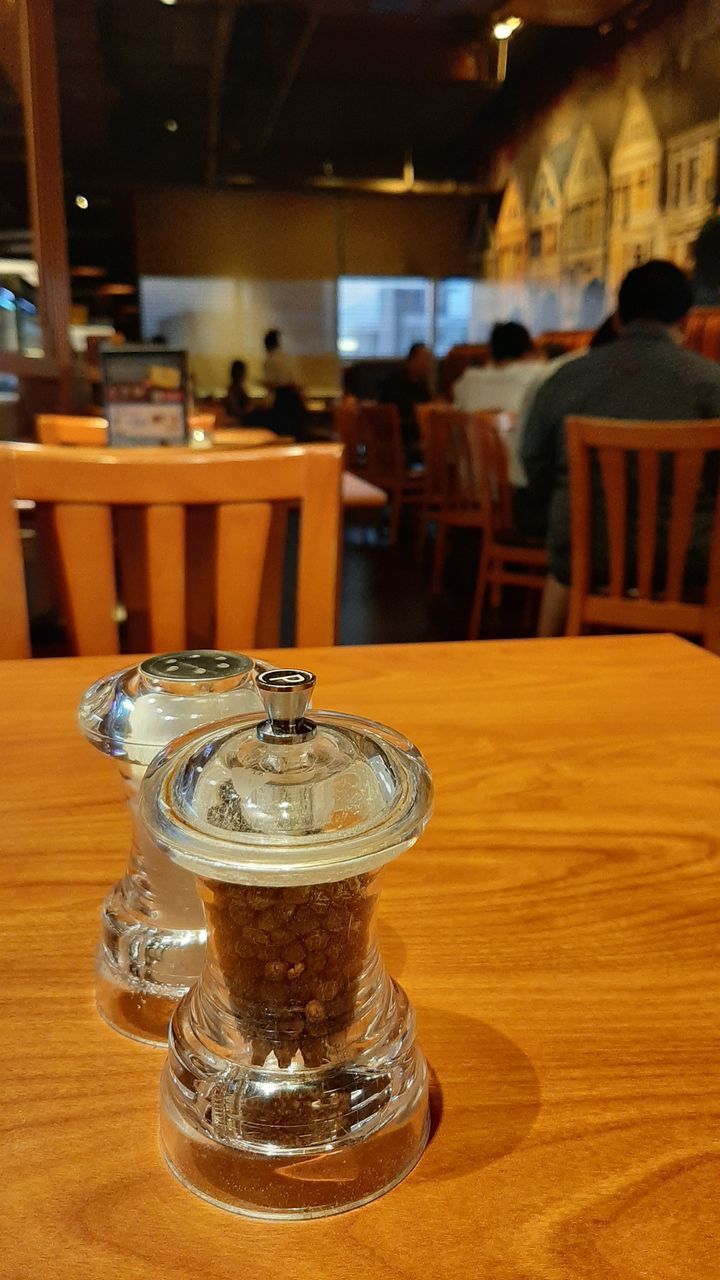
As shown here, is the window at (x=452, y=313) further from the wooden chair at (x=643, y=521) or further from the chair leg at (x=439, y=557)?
the wooden chair at (x=643, y=521)

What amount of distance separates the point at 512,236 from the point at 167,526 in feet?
30.2

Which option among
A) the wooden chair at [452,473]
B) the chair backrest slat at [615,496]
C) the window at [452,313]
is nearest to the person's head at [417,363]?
the window at [452,313]

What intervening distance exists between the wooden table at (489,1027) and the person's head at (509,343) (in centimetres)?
502

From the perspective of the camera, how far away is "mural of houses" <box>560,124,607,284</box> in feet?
24.3

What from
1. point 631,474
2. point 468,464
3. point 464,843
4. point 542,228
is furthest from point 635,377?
point 542,228

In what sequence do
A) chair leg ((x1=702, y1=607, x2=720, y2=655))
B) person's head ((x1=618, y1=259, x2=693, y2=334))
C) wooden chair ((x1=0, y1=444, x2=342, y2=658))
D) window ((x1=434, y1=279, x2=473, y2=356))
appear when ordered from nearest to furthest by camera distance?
1. wooden chair ((x1=0, y1=444, x2=342, y2=658))
2. chair leg ((x1=702, y1=607, x2=720, y2=655))
3. person's head ((x1=618, y1=259, x2=693, y2=334))
4. window ((x1=434, y1=279, x2=473, y2=356))

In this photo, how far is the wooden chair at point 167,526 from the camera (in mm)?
1186

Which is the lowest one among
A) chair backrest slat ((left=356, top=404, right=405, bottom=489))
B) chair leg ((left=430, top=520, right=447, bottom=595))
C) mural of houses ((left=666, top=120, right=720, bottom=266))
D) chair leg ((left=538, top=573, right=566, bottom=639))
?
chair leg ((left=430, top=520, right=447, bottom=595))

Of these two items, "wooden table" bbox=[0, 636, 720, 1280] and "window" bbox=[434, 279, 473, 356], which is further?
"window" bbox=[434, 279, 473, 356]

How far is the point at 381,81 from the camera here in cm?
890

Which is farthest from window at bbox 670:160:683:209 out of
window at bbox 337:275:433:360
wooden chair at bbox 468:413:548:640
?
window at bbox 337:275:433:360

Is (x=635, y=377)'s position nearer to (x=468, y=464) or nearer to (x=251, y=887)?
(x=468, y=464)

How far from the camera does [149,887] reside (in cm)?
46

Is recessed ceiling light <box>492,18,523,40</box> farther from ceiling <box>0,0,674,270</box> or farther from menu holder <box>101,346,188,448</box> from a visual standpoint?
menu holder <box>101,346,188,448</box>
